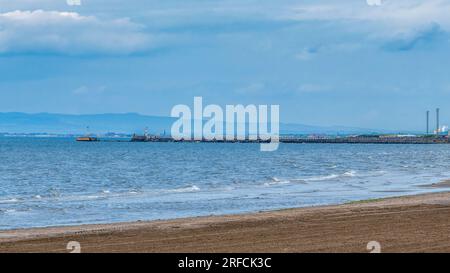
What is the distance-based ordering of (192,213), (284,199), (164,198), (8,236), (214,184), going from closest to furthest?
(8,236), (192,213), (284,199), (164,198), (214,184)

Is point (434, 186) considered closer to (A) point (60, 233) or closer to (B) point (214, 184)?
(B) point (214, 184)

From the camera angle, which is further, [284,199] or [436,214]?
[284,199]

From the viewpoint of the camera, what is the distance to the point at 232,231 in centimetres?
1945

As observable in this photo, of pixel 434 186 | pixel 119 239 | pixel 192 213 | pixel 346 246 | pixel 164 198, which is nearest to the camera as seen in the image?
pixel 346 246

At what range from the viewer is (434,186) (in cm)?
4250

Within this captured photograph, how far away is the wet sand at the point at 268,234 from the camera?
16.0 meters

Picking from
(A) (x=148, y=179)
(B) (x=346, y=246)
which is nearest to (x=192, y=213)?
(B) (x=346, y=246)

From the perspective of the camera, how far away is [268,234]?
60.4 ft

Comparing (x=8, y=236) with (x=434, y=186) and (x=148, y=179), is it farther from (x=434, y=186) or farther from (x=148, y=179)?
(x=148, y=179)

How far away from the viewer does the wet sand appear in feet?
52.5
